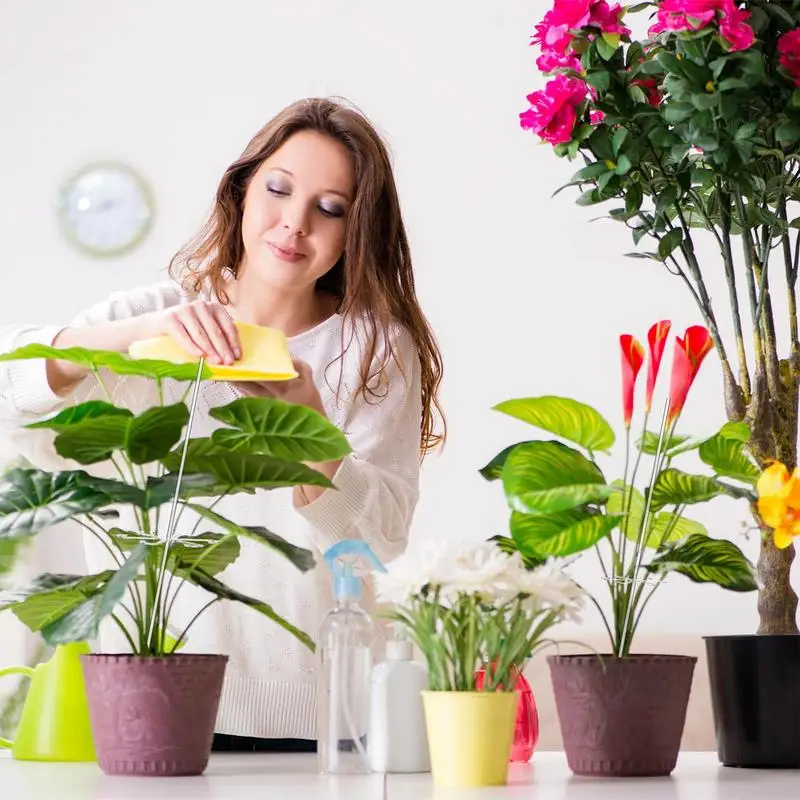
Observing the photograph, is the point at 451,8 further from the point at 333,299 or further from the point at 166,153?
the point at 333,299

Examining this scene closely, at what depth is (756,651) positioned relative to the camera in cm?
104

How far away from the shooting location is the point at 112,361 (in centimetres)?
92

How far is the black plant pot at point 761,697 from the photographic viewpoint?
40.6 inches

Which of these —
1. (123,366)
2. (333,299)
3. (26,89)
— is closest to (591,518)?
(123,366)

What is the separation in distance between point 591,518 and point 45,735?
538 millimetres

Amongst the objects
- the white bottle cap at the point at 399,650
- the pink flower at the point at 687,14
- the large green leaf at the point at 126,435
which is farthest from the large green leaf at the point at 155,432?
the pink flower at the point at 687,14

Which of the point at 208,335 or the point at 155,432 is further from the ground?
the point at 208,335

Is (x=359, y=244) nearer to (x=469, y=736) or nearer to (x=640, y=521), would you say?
(x=640, y=521)

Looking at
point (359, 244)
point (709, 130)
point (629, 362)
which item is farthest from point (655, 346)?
point (359, 244)

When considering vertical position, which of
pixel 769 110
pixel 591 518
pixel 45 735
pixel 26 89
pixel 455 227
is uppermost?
pixel 26 89

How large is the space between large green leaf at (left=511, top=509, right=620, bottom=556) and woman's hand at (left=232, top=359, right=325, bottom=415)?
1.05 ft

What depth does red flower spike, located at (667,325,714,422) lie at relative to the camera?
3.13 feet

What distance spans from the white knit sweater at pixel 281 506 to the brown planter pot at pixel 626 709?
15.3 inches

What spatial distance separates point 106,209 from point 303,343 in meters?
1.88
